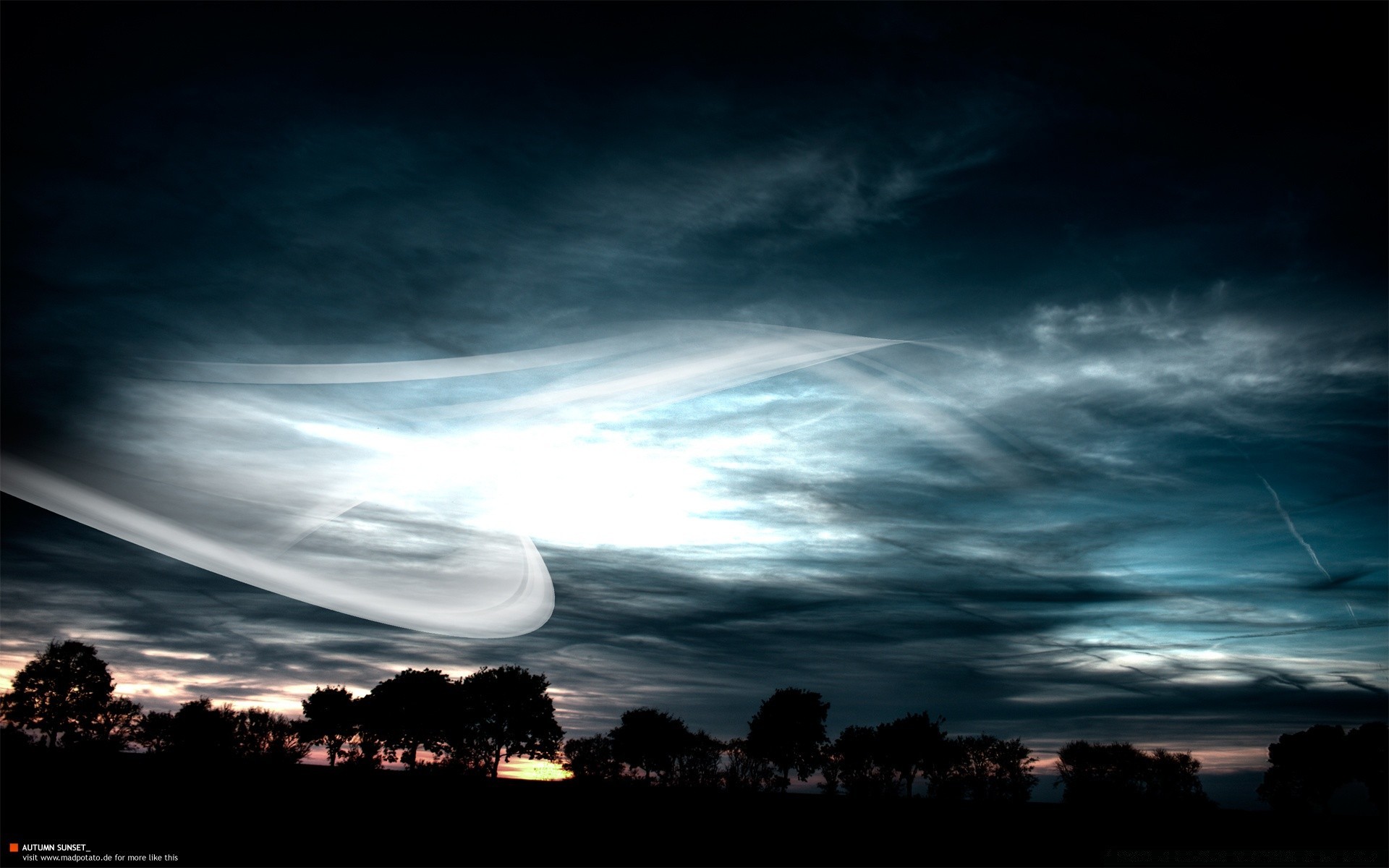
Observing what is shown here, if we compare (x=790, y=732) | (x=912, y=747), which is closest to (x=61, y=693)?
(x=790, y=732)

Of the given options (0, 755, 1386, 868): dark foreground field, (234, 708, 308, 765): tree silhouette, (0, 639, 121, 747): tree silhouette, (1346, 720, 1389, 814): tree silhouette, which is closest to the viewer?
(0, 755, 1386, 868): dark foreground field

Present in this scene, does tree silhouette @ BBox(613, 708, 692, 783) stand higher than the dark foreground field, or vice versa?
the dark foreground field

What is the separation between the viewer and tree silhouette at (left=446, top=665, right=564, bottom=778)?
10675 cm

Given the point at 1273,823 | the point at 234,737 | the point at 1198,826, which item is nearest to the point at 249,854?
the point at 1198,826

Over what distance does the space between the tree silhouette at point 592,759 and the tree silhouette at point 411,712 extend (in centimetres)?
2422

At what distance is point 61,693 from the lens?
94.2 m

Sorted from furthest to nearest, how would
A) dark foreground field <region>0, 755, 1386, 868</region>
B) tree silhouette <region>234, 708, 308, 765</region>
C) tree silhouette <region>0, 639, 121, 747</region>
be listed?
tree silhouette <region>234, 708, 308, 765</region> → tree silhouette <region>0, 639, 121, 747</region> → dark foreground field <region>0, 755, 1386, 868</region>

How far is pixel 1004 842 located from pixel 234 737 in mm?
129683

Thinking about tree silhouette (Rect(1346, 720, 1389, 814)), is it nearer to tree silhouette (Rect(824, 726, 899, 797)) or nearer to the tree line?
the tree line

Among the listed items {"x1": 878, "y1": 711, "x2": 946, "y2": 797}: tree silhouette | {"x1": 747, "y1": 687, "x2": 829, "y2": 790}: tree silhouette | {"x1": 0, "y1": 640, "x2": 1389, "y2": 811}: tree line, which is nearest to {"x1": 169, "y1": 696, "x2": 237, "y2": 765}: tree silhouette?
{"x1": 0, "y1": 640, "x2": 1389, "y2": 811}: tree line

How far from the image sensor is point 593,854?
1078 inches

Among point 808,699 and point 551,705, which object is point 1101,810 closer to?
point 808,699

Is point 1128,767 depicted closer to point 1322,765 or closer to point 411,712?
point 1322,765

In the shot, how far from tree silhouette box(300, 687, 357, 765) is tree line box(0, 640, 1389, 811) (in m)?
0.23
